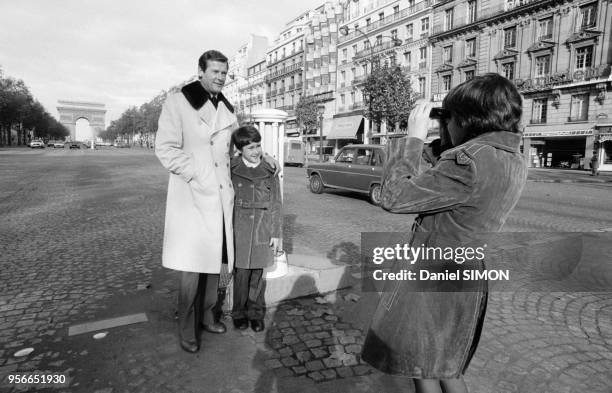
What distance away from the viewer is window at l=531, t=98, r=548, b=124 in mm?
29128

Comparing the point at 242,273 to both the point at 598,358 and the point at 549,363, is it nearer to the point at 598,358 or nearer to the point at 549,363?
the point at 549,363

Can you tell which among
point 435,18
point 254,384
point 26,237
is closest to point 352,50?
point 435,18

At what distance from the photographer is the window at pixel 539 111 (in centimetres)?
2913

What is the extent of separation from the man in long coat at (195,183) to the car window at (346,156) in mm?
9073

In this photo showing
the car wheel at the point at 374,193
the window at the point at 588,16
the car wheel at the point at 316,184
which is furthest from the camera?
the window at the point at 588,16

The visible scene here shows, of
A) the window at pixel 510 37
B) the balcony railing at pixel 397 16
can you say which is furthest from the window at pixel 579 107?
the balcony railing at pixel 397 16

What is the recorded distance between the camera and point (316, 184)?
42.1ft

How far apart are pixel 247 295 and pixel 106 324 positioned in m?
1.16

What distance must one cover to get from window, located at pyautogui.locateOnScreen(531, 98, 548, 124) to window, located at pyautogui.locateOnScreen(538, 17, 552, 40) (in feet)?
14.6

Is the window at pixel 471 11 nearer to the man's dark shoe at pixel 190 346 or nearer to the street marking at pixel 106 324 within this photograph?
the street marking at pixel 106 324

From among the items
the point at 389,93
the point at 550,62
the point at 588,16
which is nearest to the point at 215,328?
the point at 389,93

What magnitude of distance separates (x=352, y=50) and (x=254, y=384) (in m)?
47.1

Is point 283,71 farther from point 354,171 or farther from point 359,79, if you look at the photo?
point 354,171

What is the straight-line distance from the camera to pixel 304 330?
3191 millimetres
